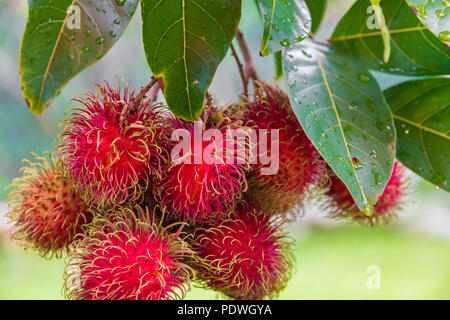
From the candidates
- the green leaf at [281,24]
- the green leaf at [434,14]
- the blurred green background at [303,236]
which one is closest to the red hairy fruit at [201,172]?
the green leaf at [281,24]

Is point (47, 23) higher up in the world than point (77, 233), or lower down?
higher up

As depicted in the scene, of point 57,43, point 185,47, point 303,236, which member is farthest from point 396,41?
point 303,236

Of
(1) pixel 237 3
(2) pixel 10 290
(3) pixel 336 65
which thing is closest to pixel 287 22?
(1) pixel 237 3

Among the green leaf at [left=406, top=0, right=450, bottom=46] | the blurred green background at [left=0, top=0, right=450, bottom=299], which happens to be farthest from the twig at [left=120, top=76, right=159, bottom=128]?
the blurred green background at [left=0, top=0, right=450, bottom=299]

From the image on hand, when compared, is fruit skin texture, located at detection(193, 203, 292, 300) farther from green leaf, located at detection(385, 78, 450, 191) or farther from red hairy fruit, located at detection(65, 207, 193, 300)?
green leaf, located at detection(385, 78, 450, 191)

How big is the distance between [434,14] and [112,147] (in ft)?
1.35

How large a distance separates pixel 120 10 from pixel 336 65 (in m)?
0.32

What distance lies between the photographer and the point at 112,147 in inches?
20.4

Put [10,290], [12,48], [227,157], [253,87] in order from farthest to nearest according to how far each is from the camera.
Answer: [12,48], [10,290], [253,87], [227,157]

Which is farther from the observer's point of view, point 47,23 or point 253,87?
point 253,87

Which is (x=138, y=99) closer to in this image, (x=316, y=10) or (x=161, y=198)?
(x=161, y=198)
